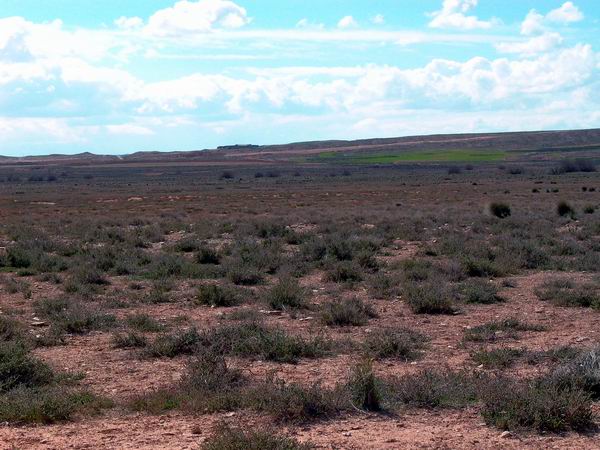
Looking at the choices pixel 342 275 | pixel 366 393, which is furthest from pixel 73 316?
pixel 342 275

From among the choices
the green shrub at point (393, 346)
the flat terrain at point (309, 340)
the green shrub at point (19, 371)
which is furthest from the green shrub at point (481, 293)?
the green shrub at point (19, 371)

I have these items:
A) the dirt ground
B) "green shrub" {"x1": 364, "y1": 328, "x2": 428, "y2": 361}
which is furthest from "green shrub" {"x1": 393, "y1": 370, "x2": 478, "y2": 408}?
"green shrub" {"x1": 364, "y1": 328, "x2": 428, "y2": 361}

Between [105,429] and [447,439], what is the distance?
3.40 meters

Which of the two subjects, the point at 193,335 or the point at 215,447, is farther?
the point at 193,335

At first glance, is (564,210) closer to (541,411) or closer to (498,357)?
(498,357)

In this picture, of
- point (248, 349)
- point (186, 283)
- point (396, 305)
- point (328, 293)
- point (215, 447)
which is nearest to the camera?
point (215, 447)

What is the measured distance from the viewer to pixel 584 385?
28.8 ft

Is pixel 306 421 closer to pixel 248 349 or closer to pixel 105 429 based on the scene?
pixel 105 429

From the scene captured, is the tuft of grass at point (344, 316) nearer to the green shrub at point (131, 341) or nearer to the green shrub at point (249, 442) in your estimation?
the green shrub at point (131, 341)

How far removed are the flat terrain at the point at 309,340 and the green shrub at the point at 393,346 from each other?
34 mm

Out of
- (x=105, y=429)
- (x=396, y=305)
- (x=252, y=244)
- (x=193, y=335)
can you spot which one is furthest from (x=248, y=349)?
(x=252, y=244)

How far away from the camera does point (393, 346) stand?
11805 mm

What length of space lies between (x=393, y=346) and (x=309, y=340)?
4.67ft

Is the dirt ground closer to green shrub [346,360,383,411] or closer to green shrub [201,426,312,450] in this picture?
green shrub [346,360,383,411]
